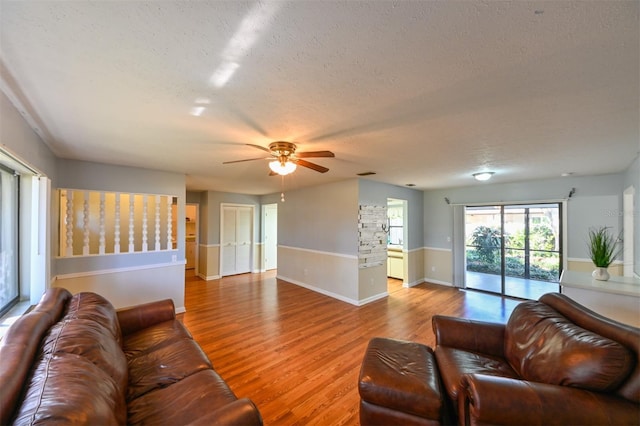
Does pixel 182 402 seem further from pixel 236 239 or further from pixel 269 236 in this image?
pixel 269 236

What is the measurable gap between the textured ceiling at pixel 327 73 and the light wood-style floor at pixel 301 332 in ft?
7.52

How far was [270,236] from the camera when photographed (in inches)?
297

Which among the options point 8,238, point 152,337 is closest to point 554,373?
point 152,337

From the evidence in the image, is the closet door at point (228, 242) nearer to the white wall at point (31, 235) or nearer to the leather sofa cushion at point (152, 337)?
the white wall at point (31, 235)

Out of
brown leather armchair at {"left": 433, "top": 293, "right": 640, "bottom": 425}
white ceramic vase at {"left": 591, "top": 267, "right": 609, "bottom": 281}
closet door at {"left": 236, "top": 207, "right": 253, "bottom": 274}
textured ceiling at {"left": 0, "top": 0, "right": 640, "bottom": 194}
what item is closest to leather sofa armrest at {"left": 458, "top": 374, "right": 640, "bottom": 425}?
brown leather armchair at {"left": 433, "top": 293, "right": 640, "bottom": 425}

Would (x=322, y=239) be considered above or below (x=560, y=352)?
above

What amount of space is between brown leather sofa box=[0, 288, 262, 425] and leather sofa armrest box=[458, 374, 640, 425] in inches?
44.5

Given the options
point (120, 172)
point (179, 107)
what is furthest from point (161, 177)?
point (179, 107)

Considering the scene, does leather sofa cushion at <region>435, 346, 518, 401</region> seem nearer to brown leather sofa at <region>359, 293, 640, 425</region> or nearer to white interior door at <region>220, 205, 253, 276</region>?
brown leather sofa at <region>359, 293, 640, 425</region>

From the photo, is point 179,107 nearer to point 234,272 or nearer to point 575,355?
point 575,355

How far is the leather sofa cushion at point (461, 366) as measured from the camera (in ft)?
5.27

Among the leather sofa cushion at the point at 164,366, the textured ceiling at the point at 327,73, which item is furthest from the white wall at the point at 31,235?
the leather sofa cushion at the point at 164,366

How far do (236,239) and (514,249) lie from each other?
258 inches

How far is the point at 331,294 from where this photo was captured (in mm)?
4926
